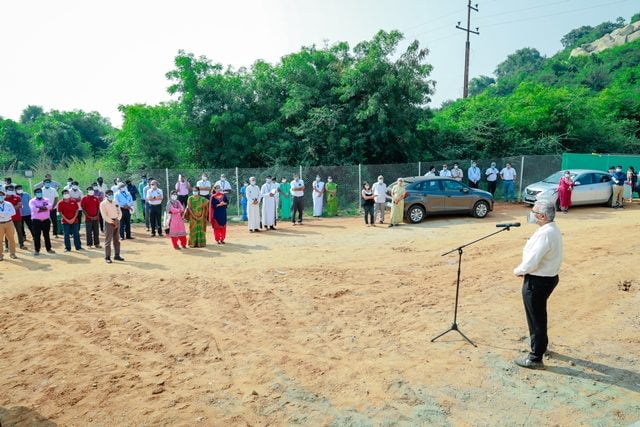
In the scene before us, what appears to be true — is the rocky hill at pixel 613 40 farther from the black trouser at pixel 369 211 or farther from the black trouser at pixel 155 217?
the black trouser at pixel 155 217

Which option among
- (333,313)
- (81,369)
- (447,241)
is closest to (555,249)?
(333,313)

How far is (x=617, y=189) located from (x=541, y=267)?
16.0m

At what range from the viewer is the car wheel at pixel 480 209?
1722 centimetres

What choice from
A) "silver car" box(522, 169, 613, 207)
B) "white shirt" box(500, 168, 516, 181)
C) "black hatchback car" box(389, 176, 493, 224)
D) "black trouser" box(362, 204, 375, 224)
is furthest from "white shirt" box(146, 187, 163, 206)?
"white shirt" box(500, 168, 516, 181)

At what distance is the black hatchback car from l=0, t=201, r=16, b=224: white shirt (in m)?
11.6

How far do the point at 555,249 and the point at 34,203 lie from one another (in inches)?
490

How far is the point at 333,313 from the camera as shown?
25.1 feet

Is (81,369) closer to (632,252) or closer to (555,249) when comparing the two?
(555,249)

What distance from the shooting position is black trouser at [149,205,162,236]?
49.5ft

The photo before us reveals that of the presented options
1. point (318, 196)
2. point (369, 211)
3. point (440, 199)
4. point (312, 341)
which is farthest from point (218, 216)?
point (440, 199)

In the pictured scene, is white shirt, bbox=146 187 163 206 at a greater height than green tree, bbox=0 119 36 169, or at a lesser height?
lesser

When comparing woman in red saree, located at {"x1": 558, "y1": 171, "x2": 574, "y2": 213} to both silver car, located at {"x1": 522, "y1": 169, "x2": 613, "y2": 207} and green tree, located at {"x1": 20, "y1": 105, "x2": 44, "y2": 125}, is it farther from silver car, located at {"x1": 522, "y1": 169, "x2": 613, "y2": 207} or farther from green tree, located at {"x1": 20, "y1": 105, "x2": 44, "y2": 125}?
green tree, located at {"x1": 20, "y1": 105, "x2": 44, "y2": 125}

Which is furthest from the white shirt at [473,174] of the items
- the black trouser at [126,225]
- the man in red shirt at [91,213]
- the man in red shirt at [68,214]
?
the man in red shirt at [68,214]

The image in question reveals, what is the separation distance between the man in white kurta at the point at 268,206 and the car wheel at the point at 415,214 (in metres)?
4.74
